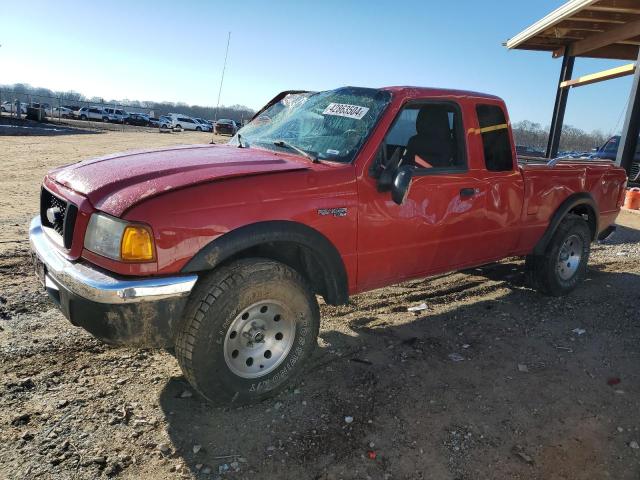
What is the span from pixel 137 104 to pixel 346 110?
4658 inches

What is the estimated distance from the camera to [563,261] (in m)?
5.32

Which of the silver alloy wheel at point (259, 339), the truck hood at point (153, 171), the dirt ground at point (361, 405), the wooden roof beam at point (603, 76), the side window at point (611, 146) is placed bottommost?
the dirt ground at point (361, 405)

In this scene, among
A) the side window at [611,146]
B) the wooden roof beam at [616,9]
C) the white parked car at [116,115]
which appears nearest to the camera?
the wooden roof beam at [616,9]

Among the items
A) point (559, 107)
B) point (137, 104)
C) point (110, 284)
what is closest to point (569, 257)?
point (110, 284)

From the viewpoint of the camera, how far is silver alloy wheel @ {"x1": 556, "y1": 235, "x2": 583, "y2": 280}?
5.26m

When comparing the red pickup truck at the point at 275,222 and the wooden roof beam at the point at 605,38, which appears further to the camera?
the wooden roof beam at the point at 605,38

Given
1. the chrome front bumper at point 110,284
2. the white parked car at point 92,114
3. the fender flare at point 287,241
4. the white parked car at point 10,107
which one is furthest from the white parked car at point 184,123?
the chrome front bumper at point 110,284

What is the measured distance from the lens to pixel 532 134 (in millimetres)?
48031

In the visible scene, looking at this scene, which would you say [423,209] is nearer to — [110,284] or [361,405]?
[361,405]

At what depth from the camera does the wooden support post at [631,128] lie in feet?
36.5

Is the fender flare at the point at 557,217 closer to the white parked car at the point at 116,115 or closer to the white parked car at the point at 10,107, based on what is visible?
the white parked car at the point at 10,107

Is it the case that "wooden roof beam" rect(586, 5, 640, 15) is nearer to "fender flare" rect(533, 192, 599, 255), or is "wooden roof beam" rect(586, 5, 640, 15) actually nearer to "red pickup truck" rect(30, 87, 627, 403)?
"fender flare" rect(533, 192, 599, 255)

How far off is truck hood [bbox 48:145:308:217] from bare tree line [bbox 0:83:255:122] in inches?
107

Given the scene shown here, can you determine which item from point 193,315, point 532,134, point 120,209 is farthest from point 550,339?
point 532,134
